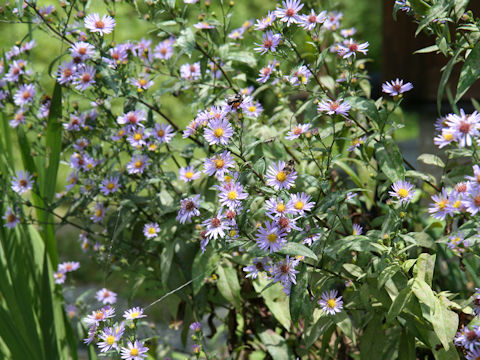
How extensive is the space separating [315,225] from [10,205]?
82 centimetres

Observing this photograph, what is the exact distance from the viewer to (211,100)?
61.1 inches

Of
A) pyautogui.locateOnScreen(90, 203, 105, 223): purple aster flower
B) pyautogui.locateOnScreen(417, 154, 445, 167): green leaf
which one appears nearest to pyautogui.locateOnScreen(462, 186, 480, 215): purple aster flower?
pyautogui.locateOnScreen(417, 154, 445, 167): green leaf

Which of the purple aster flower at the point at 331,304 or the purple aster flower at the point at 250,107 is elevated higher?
the purple aster flower at the point at 250,107

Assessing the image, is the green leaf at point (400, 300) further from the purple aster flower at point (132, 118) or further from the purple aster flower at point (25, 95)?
the purple aster flower at point (25, 95)

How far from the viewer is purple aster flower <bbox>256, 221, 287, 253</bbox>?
1075 millimetres

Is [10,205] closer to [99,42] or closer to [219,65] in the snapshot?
[99,42]

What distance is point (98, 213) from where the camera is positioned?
1.61 meters

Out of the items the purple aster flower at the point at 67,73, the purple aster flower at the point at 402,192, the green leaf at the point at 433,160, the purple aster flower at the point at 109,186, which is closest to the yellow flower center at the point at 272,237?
the purple aster flower at the point at 402,192

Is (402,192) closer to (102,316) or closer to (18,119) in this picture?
(102,316)

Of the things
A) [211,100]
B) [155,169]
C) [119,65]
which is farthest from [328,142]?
[119,65]

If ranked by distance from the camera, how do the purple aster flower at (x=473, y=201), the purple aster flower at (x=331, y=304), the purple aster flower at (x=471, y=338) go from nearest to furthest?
1. the purple aster flower at (x=473, y=201)
2. the purple aster flower at (x=471, y=338)
3. the purple aster flower at (x=331, y=304)

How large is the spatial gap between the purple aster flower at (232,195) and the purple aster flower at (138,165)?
0.42 meters

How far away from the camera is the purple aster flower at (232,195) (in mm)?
1096

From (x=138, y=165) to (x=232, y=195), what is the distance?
46cm
